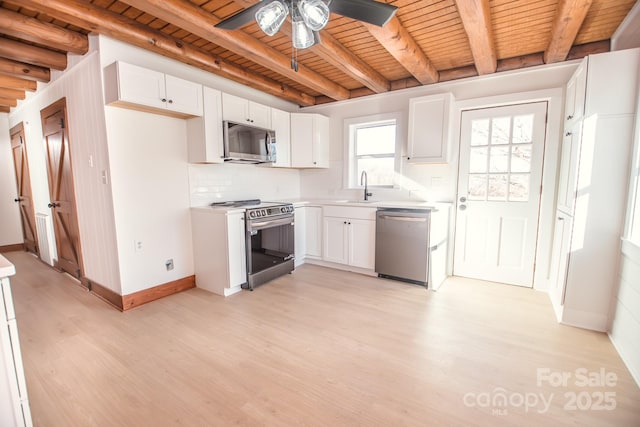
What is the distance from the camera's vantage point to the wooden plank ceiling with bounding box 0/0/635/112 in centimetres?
214

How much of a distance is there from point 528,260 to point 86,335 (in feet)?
14.7

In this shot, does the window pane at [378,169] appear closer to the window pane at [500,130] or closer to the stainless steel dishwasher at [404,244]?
the stainless steel dishwasher at [404,244]

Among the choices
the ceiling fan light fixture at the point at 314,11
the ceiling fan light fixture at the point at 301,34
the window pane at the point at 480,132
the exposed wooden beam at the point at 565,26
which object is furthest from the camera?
the window pane at the point at 480,132

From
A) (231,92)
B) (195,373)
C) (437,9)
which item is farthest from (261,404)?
(231,92)

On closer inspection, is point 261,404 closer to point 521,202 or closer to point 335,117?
point 521,202

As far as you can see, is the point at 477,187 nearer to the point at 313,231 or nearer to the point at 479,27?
the point at 479,27

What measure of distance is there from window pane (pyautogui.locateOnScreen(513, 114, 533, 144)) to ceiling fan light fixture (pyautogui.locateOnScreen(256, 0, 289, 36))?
296 centimetres

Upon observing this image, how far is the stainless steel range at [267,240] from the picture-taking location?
10.5ft

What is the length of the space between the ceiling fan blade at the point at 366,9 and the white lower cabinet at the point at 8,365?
1.90 meters

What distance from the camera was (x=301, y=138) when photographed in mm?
4254

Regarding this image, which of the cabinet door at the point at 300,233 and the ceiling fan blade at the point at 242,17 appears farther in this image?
the cabinet door at the point at 300,233

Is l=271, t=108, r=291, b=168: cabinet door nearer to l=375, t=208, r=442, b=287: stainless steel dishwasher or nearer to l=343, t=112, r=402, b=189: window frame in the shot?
l=343, t=112, r=402, b=189: window frame

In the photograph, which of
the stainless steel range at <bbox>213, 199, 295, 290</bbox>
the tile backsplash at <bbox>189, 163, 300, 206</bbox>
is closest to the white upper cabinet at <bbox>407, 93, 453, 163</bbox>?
the stainless steel range at <bbox>213, 199, 295, 290</bbox>

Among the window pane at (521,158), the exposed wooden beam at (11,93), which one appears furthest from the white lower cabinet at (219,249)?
the exposed wooden beam at (11,93)
